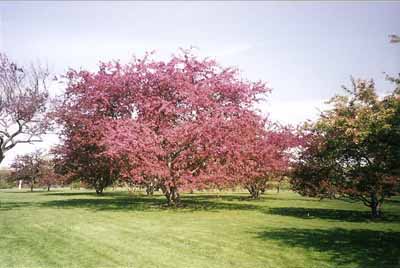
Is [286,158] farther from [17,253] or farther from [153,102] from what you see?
[17,253]

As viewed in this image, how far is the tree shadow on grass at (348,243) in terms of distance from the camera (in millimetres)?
10189

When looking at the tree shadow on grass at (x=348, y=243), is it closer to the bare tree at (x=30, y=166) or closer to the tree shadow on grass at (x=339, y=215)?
the tree shadow on grass at (x=339, y=215)

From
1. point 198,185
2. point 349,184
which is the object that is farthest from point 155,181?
point 349,184

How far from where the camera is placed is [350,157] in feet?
73.6

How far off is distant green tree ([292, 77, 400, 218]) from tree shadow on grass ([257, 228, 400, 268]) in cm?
330

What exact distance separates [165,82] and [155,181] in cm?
713

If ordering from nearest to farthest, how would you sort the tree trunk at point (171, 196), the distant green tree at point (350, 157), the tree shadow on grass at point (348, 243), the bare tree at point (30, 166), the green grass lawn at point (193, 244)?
the green grass lawn at point (193, 244) → the tree shadow on grass at point (348, 243) → the distant green tree at point (350, 157) → the tree trunk at point (171, 196) → the bare tree at point (30, 166)

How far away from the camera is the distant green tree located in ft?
50.6

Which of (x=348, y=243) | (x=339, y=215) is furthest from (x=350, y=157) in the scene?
(x=348, y=243)

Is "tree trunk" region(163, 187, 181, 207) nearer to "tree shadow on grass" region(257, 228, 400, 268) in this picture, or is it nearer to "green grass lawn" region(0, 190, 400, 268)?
"green grass lawn" region(0, 190, 400, 268)

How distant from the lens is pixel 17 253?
1048 centimetres

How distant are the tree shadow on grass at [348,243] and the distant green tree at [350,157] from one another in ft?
10.8

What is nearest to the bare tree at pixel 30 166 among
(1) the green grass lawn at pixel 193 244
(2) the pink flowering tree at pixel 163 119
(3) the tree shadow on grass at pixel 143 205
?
(3) the tree shadow on grass at pixel 143 205

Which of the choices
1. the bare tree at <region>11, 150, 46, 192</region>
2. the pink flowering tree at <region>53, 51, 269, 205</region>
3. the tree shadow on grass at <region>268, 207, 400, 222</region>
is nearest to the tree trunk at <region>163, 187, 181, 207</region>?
the pink flowering tree at <region>53, 51, 269, 205</region>
